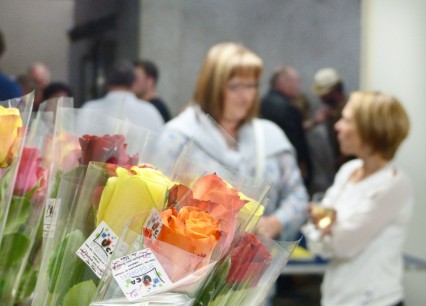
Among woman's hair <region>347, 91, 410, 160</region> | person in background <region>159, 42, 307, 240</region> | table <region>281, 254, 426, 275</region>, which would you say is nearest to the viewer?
person in background <region>159, 42, 307, 240</region>

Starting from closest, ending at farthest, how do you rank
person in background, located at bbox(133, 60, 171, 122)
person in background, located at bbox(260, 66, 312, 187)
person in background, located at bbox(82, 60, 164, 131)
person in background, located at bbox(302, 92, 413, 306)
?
person in background, located at bbox(302, 92, 413, 306), person in background, located at bbox(82, 60, 164, 131), person in background, located at bbox(133, 60, 171, 122), person in background, located at bbox(260, 66, 312, 187)

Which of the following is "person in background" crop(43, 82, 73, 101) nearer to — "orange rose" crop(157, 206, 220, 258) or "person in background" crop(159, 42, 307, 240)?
"person in background" crop(159, 42, 307, 240)

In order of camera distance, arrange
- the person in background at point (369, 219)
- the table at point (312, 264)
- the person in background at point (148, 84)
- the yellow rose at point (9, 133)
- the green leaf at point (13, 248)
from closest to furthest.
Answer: the yellow rose at point (9, 133), the green leaf at point (13, 248), the person in background at point (369, 219), the table at point (312, 264), the person in background at point (148, 84)

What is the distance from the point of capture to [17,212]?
40.4 inches

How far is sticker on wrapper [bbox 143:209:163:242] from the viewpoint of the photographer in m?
0.76

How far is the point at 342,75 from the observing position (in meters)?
5.38

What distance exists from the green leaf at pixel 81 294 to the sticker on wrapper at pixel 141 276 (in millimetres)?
78

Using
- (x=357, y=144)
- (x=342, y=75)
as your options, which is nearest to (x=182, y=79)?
(x=342, y=75)

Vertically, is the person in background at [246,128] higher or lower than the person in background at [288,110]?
higher

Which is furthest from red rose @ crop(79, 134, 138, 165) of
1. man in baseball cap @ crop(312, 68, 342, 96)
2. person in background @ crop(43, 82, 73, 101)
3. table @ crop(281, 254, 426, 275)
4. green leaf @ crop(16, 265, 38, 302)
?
man in baseball cap @ crop(312, 68, 342, 96)

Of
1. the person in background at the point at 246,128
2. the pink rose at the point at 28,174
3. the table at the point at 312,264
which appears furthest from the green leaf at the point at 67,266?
the table at the point at 312,264

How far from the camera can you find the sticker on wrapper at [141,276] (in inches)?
29.3

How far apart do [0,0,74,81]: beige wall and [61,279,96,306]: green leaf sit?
4248 mm

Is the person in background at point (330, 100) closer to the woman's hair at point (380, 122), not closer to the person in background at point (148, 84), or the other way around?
the person in background at point (148, 84)
